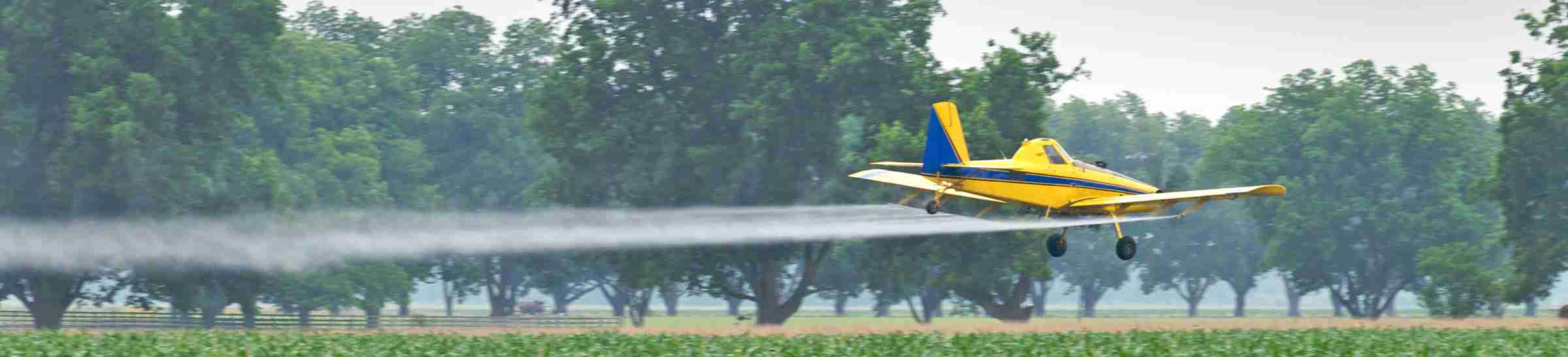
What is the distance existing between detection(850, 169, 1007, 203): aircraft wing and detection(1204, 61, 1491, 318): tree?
57.8 meters

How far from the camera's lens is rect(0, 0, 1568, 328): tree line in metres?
66.2

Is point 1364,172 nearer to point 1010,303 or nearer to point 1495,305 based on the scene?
point 1495,305

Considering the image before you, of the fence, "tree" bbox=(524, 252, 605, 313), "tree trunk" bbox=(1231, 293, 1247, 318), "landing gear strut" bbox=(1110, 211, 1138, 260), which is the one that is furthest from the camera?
"tree trunk" bbox=(1231, 293, 1247, 318)

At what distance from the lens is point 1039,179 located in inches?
1515

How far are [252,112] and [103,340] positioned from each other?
4061 cm

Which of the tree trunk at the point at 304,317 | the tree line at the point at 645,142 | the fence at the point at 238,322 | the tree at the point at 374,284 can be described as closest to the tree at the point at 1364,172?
the tree line at the point at 645,142

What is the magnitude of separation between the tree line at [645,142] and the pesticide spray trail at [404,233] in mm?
756

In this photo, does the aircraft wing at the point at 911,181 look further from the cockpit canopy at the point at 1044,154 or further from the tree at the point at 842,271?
the tree at the point at 842,271

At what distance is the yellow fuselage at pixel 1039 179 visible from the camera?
38188 mm

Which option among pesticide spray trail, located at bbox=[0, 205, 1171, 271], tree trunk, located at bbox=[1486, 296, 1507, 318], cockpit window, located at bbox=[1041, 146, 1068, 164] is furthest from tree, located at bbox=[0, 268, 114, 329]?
tree trunk, located at bbox=[1486, 296, 1507, 318]

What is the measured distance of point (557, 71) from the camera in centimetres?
7656

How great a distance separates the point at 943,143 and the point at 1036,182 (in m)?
2.17

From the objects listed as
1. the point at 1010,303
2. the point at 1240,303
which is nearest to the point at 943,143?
the point at 1010,303

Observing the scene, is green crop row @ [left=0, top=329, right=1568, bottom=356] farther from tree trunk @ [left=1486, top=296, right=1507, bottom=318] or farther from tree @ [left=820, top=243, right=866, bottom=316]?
tree @ [left=820, top=243, right=866, bottom=316]
